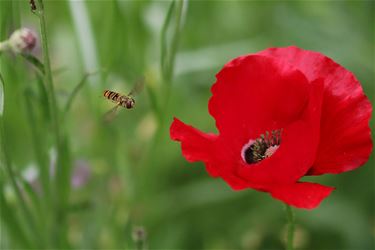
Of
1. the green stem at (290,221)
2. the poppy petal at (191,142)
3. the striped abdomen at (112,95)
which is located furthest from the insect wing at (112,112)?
the green stem at (290,221)

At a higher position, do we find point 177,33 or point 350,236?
point 177,33

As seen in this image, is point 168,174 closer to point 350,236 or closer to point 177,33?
point 350,236

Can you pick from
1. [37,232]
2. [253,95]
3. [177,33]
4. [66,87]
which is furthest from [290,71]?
[66,87]

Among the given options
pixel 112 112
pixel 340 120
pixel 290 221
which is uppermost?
pixel 112 112

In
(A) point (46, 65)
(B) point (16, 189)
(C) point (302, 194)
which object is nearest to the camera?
(C) point (302, 194)

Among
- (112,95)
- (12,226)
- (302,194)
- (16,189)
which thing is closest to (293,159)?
(302,194)

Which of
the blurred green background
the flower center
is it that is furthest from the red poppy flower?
the blurred green background

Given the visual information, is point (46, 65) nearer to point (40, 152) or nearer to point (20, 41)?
point (20, 41)
